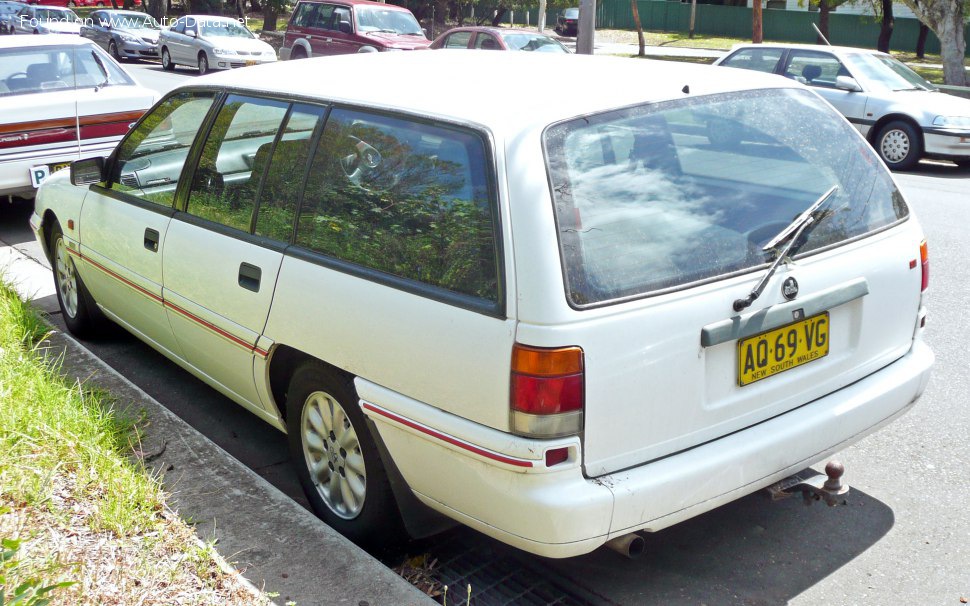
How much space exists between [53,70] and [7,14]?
29.4 meters

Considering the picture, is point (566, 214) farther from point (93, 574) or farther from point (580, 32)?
point (580, 32)

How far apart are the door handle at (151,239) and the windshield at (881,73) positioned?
36.9 feet

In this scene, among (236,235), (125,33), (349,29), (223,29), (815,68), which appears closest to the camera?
(236,235)

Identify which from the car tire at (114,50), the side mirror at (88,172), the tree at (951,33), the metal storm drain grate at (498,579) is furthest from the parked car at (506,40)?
the car tire at (114,50)

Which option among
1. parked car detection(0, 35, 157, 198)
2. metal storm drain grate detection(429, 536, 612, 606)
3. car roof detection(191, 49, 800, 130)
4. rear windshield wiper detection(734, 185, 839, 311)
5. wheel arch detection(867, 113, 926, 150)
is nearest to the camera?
rear windshield wiper detection(734, 185, 839, 311)

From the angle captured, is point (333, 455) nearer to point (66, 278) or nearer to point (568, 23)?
point (66, 278)

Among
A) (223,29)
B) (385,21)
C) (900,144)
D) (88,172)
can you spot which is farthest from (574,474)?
(223,29)

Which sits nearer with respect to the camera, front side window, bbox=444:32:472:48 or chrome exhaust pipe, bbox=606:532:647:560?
chrome exhaust pipe, bbox=606:532:647:560

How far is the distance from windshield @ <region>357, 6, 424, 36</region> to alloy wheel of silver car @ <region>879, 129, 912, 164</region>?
39.1ft

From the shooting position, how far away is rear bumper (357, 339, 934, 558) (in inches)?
114

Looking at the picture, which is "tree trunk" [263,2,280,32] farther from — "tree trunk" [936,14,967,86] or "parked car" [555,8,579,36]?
"tree trunk" [936,14,967,86]

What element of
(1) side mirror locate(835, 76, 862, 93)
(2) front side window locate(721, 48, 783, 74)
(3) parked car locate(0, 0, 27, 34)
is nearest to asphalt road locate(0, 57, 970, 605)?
(1) side mirror locate(835, 76, 862, 93)

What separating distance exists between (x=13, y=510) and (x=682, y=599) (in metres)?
2.38

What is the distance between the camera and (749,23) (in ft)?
161
